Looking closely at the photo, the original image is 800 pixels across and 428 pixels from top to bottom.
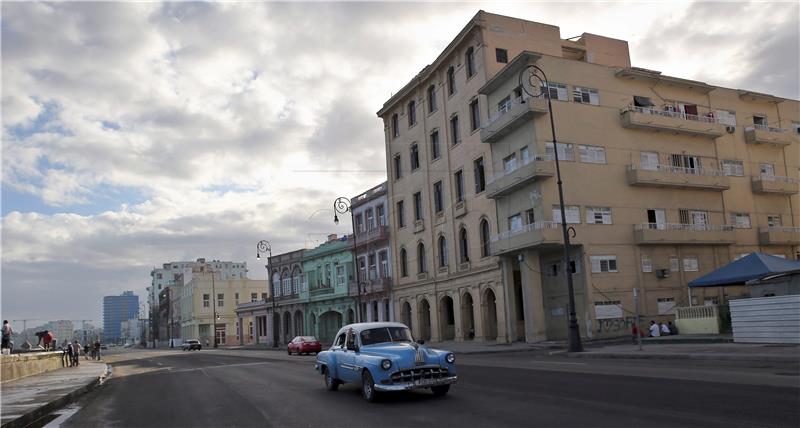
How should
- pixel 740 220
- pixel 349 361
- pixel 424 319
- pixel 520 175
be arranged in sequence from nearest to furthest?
pixel 349 361, pixel 520 175, pixel 740 220, pixel 424 319

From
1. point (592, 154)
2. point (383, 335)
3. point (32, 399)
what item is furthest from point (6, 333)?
point (592, 154)

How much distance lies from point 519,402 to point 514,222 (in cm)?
2915

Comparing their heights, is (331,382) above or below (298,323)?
below

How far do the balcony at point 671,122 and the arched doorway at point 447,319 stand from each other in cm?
1831

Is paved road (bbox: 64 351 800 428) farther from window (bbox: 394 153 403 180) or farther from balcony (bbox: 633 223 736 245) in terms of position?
window (bbox: 394 153 403 180)

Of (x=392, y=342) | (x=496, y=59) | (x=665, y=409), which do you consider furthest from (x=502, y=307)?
(x=665, y=409)

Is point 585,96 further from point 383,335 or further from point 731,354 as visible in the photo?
point 383,335

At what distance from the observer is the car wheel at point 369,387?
491 inches

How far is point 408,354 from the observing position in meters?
12.5

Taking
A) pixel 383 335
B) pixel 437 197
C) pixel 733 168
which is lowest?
pixel 383 335

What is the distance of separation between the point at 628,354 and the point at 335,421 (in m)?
15.4

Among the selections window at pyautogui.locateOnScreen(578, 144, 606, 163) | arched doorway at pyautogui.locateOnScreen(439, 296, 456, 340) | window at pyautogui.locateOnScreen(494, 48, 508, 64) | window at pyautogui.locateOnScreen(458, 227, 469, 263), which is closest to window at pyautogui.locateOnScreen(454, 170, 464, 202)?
window at pyautogui.locateOnScreen(458, 227, 469, 263)

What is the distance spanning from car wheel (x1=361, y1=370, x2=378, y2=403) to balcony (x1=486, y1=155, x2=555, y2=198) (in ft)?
83.3

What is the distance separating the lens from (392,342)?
1385cm
